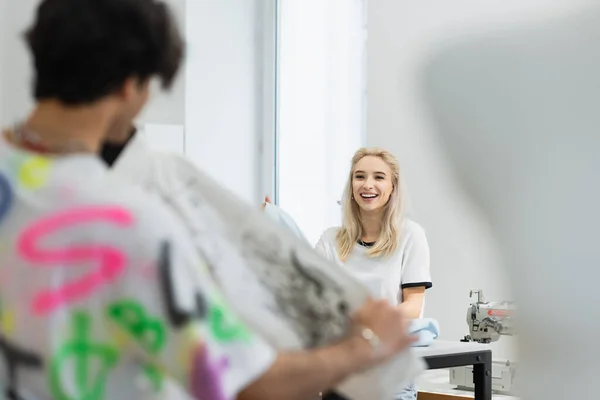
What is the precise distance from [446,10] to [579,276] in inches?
131

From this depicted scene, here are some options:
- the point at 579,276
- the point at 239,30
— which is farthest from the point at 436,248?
the point at 579,276

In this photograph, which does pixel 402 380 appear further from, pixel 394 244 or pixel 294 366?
pixel 394 244

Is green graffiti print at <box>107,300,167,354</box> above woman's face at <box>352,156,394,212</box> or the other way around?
the other way around

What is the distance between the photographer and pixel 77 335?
0.91 m

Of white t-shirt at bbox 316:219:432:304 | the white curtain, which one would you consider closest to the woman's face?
white t-shirt at bbox 316:219:432:304

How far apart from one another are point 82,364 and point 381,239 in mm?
2179

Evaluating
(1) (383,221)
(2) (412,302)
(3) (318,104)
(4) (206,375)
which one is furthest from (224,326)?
(3) (318,104)

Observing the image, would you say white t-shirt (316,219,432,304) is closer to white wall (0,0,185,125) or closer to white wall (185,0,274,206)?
white wall (0,0,185,125)

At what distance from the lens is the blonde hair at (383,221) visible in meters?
3.02

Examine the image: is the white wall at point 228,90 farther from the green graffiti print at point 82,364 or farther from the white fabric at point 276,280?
the green graffiti print at point 82,364

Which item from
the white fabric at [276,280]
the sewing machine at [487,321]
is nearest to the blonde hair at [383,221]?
the sewing machine at [487,321]

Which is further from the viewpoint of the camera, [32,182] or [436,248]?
[436,248]

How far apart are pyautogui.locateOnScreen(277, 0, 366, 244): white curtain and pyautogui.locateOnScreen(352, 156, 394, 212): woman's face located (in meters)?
1.19

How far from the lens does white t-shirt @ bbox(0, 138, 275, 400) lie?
890 mm
